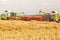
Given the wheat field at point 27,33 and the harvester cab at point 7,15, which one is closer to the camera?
the wheat field at point 27,33

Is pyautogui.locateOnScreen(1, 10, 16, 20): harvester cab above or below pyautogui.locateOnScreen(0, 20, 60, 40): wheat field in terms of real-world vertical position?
below

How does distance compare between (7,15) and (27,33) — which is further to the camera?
(7,15)

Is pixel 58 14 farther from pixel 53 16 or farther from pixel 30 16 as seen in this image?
pixel 30 16

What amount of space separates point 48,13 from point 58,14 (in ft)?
4.81

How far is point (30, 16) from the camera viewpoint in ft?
101

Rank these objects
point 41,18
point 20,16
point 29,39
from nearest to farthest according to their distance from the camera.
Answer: point 29,39 < point 41,18 < point 20,16

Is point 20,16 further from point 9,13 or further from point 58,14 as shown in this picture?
point 58,14

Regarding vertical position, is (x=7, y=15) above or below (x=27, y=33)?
below

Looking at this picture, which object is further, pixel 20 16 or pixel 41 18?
pixel 20 16

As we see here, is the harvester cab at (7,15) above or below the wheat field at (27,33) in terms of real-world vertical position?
below

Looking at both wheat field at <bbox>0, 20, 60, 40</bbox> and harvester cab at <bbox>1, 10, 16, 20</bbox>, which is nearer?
wheat field at <bbox>0, 20, 60, 40</bbox>

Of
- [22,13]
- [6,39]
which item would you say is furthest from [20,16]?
[6,39]

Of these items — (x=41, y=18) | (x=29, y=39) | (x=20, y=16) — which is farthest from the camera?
(x=20, y=16)

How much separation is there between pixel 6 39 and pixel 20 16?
75.8ft
